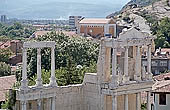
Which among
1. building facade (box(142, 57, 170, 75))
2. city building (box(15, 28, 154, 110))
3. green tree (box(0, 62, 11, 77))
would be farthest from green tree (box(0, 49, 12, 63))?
city building (box(15, 28, 154, 110))

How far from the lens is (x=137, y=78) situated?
40.7 meters

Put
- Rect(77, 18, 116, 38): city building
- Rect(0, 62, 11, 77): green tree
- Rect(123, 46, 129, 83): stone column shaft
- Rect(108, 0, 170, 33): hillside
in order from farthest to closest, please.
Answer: Rect(108, 0, 170, 33): hillside → Rect(77, 18, 116, 38): city building → Rect(0, 62, 11, 77): green tree → Rect(123, 46, 129, 83): stone column shaft

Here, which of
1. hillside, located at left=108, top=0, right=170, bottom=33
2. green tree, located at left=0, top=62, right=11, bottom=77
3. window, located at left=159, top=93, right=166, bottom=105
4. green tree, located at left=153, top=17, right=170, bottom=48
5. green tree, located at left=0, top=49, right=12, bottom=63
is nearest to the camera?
window, located at left=159, top=93, right=166, bottom=105

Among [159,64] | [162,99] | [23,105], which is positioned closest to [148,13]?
[159,64]

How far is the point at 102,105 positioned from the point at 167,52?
64.6 meters

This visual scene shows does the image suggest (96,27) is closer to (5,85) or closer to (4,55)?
(4,55)

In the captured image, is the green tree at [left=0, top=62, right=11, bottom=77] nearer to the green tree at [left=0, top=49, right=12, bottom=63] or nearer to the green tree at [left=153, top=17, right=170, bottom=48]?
the green tree at [left=0, top=49, right=12, bottom=63]

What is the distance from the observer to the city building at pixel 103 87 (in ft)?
123

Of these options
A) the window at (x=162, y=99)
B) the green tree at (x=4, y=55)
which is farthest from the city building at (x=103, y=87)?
the green tree at (x=4, y=55)

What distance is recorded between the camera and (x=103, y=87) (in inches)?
1523

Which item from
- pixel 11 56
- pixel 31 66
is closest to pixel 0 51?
pixel 11 56

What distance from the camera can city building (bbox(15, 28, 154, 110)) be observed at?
37344 millimetres

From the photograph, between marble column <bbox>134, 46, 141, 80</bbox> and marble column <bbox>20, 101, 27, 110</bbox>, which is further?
marble column <bbox>134, 46, 141, 80</bbox>

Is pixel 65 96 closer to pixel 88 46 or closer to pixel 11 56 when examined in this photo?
pixel 88 46
